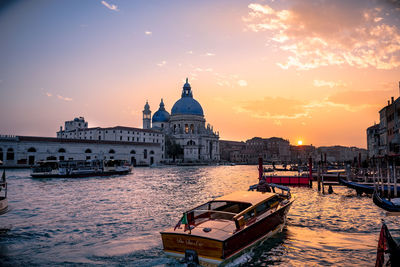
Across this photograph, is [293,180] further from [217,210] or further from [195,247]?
[195,247]

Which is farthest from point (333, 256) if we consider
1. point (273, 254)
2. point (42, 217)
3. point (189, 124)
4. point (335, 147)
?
point (335, 147)

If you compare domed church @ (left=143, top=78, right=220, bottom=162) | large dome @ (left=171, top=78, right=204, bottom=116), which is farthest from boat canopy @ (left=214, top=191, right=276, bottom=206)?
large dome @ (left=171, top=78, right=204, bottom=116)

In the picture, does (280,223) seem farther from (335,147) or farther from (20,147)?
(335,147)

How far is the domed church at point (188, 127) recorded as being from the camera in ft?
342

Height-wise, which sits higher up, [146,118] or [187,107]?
[187,107]

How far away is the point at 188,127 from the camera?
110125mm

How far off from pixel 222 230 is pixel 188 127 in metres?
103

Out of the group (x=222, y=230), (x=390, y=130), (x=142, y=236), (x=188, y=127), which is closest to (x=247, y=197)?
(x=222, y=230)

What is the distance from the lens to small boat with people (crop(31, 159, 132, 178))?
3925cm

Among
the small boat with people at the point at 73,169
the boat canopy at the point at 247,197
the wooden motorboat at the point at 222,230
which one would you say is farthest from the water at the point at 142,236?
the small boat with people at the point at 73,169

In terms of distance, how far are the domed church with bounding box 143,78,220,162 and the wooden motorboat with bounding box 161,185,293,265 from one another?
91570 mm

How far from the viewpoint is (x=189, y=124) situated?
10969 centimetres

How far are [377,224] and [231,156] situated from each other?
119644mm

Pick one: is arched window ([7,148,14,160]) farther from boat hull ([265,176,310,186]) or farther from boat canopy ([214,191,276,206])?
boat canopy ([214,191,276,206])
